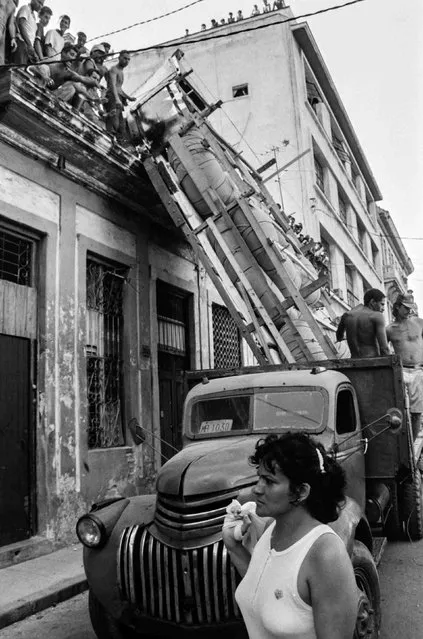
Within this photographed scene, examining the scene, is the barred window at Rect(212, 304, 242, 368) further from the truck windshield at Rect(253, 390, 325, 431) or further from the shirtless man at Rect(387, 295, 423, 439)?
the truck windshield at Rect(253, 390, 325, 431)

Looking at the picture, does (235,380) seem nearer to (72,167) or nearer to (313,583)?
(313,583)

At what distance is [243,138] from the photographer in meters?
19.0

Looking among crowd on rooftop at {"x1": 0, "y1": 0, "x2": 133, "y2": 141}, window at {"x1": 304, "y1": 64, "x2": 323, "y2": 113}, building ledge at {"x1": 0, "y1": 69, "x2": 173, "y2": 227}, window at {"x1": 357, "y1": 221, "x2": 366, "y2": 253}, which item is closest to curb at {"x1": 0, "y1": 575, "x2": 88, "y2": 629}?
building ledge at {"x1": 0, "y1": 69, "x2": 173, "y2": 227}

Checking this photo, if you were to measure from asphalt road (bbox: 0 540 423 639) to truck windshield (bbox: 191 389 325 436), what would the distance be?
1.57m

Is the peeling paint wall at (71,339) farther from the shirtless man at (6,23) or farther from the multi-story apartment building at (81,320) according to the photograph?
the shirtless man at (6,23)

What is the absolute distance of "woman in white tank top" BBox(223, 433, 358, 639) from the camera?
1.65 metres

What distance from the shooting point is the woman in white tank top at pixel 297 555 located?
165cm

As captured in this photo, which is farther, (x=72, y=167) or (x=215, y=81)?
(x=215, y=81)

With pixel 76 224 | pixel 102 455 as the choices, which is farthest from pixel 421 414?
pixel 76 224

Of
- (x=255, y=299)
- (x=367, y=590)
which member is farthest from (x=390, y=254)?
(x=367, y=590)

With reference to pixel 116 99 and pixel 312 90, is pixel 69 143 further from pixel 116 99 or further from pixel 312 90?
pixel 312 90

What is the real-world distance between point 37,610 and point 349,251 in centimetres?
2045

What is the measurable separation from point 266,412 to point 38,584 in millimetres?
2920

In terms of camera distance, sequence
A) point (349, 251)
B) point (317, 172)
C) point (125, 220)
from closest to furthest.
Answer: point (125, 220) → point (317, 172) → point (349, 251)
